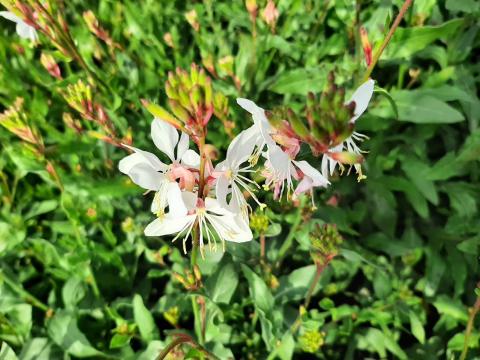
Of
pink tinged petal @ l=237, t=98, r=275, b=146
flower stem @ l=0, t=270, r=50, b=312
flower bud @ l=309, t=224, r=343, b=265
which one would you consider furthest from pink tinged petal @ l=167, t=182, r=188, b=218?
flower stem @ l=0, t=270, r=50, b=312

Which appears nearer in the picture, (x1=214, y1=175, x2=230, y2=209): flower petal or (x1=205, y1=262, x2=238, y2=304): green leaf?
(x1=214, y1=175, x2=230, y2=209): flower petal

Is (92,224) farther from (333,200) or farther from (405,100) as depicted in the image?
(405,100)

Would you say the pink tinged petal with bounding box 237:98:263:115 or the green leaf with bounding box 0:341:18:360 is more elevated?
the pink tinged petal with bounding box 237:98:263:115

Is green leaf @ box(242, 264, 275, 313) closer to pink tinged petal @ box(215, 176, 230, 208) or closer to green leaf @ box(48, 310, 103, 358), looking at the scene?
green leaf @ box(48, 310, 103, 358)

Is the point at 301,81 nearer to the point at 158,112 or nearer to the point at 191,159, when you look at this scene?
the point at 191,159

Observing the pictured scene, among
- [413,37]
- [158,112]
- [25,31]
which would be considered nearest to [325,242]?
[158,112]
